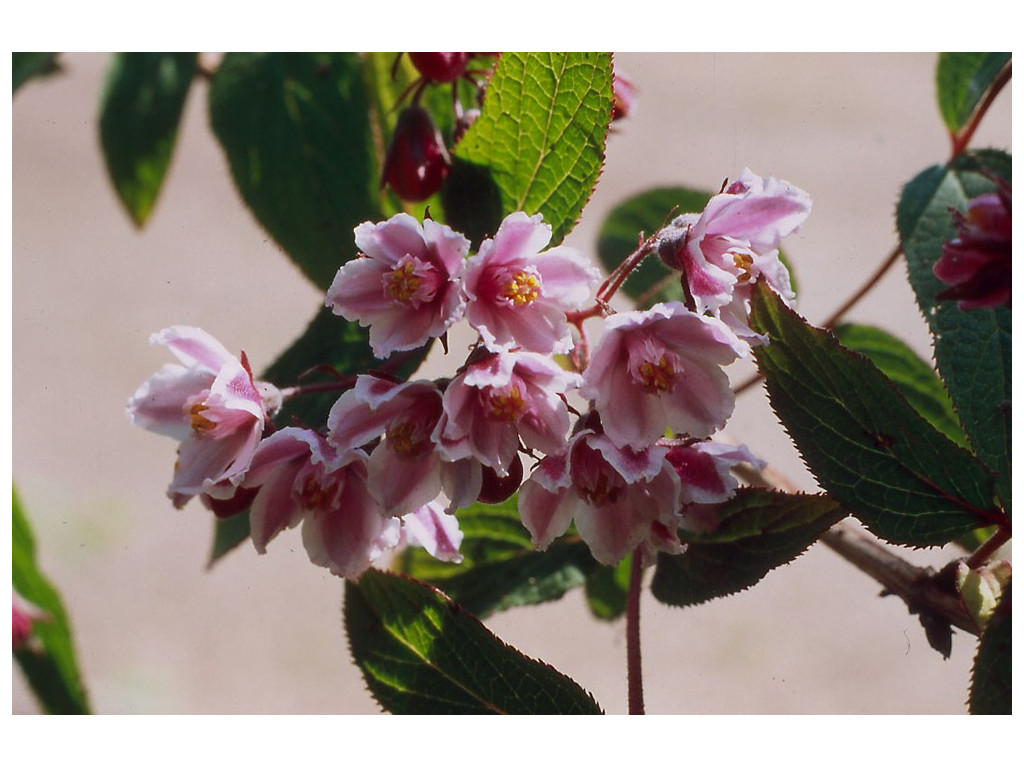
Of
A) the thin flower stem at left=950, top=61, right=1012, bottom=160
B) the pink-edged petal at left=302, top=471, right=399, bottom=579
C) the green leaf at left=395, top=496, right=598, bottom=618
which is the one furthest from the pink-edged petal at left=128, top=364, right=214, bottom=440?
the thin flower stem at left=950, top=61, right=1012, bottom=160

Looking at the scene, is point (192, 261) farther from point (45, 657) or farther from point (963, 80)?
point (963, 80)

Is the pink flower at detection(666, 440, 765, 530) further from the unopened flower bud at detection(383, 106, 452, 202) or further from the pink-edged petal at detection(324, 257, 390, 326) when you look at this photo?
the unopened flower bud at detection(383, 106, 452, 202)

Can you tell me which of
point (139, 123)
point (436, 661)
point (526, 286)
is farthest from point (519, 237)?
point (139, 123)

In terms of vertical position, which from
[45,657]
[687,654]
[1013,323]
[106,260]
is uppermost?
[1013,323]

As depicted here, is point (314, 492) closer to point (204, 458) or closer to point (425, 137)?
point (204, 458)

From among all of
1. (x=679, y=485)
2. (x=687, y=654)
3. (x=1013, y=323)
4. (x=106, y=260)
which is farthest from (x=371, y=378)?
(x=687, y=654)
